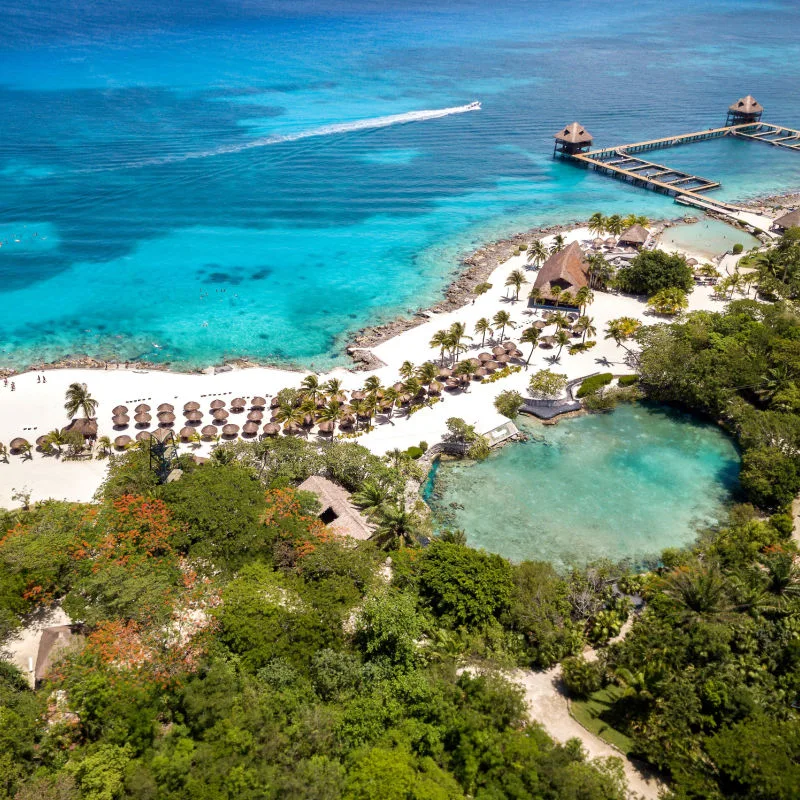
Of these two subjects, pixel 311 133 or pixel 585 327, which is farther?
pixel 311 133

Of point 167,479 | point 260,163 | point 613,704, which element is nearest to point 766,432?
point 613,704

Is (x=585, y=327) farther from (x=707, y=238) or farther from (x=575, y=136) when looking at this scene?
(x=575, y=136)

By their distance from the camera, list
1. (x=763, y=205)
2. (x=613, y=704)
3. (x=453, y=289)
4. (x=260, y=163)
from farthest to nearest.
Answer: (x=260, y=163) → (x=763, y=205) → (x=453, y=289) → (x=613, y=704)

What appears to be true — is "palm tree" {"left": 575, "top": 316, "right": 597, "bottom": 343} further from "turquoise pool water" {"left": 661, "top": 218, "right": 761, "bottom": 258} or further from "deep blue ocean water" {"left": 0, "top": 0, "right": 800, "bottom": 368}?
"turquoise pool water" {"left": 661, "top": 218, "right": 761, "bottom": 258}

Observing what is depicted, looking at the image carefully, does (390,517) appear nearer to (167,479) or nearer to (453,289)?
(167,479)

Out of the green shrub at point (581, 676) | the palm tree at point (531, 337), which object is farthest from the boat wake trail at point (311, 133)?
the green shrub at point (581, 676)

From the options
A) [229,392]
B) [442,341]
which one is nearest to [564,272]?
[442,341]
